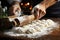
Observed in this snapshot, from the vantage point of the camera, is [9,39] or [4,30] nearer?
[9,39]

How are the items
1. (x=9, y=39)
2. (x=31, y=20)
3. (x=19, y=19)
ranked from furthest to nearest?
(x=31, y=20) → (x=19, y=19) → (x=9, y=39)

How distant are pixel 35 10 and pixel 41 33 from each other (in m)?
0.48

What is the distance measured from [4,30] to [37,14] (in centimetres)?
46

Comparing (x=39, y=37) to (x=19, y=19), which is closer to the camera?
(x=39, y=37)

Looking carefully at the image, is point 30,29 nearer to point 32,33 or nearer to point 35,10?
point 32,33

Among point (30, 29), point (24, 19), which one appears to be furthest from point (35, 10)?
point (30, 29)

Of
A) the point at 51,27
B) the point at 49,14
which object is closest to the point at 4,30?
the point at 51,27

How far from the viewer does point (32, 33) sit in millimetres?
1333

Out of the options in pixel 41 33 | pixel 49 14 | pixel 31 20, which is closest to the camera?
pixel 41 33

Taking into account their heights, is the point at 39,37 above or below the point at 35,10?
below

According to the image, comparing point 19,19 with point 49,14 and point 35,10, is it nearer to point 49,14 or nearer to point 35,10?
point 35,10

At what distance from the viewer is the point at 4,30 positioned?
55.9 inches

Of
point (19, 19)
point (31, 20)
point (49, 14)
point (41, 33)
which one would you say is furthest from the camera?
point (49, 14)

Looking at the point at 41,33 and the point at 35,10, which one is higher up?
the point at 35,10
